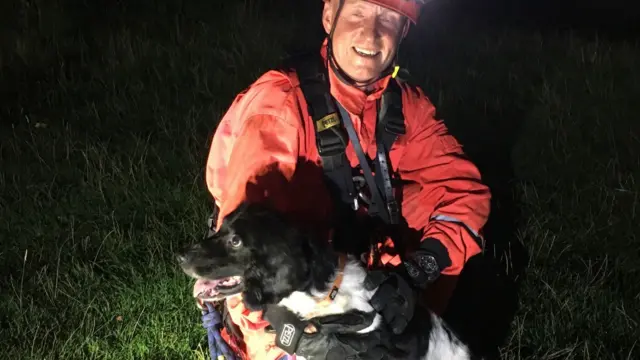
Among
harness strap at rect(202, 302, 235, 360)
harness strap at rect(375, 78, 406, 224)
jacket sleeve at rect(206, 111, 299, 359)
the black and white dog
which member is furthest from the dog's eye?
harness strap at rect(375, 78, 406, 224)

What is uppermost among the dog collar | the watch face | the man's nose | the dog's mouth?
the man's nose

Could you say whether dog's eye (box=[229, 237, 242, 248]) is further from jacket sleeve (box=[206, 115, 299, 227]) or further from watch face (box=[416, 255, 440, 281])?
watch face (box=[416, 255, 440, 281])

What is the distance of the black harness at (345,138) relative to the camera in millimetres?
3004

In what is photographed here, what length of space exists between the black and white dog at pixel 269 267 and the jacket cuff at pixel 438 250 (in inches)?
26.0

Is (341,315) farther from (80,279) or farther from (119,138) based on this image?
(119,138)

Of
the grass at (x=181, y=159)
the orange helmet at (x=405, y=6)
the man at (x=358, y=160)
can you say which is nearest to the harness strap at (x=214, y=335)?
the man at (x=358, y=160)

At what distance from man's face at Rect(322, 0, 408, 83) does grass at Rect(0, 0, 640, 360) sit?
5.32 ft

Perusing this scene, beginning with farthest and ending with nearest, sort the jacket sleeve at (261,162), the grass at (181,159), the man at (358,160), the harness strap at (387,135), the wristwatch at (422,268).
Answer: the grass at (181,159), the harness strap at (387,135), the wristwatch at (422,268), the man at (358,160), the jacket sleeve at (261,162)

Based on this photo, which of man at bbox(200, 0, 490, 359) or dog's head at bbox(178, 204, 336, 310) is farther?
man at bbox(200, 0, 490, 359)

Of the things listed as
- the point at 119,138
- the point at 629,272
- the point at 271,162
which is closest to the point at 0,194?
the point at 119,138

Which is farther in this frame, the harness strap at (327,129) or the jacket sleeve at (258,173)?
the harness strap at (327,129)

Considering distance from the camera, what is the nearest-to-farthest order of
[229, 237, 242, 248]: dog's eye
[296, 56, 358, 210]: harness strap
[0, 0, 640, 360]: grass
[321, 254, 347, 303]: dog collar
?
[229, 237, 242, 248]: dog's eye, [321, 254, 347, 303]: dog collar, [296, 56, 358, 210]: harness strap, [0, 0, 640, 360]: grass

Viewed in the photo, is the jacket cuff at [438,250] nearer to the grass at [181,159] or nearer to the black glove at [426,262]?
the black glove at [426,262]

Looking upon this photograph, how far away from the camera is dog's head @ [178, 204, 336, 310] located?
93.0 inches
